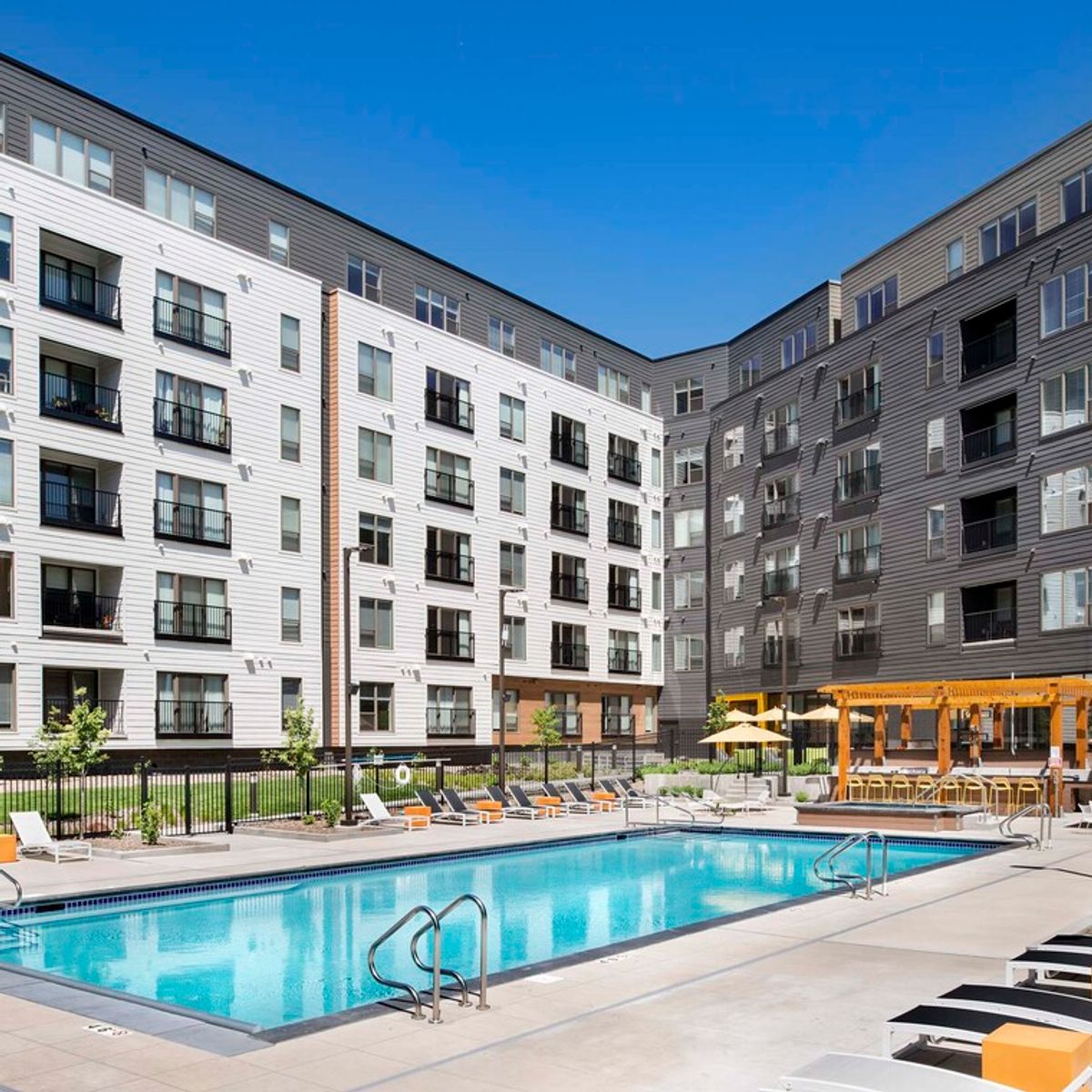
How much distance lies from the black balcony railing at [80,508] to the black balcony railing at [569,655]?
2239cm

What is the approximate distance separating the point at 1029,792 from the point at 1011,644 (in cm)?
1007

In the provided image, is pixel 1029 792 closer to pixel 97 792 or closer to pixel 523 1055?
pixel 97 792

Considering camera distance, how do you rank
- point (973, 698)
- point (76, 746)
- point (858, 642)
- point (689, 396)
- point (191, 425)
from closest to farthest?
point (76, 746) → point (973, 698) → point (191, 425) → point (858, 642) → point (689, 396)

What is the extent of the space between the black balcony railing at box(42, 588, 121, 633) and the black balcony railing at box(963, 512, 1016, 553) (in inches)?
1104

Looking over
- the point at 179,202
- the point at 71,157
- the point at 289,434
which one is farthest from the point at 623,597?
the point at 71,157

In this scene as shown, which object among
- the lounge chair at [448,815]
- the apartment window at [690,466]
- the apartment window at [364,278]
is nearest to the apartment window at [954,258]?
the apartment window at [690,466]

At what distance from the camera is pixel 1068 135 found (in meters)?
40.5

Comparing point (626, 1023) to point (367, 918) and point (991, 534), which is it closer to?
point (367, 918)

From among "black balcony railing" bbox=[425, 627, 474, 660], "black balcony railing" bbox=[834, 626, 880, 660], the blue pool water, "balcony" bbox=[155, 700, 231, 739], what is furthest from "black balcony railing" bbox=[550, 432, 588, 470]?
the blue pool water

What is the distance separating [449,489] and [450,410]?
318cm

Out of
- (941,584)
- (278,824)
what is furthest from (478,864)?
(941,584)

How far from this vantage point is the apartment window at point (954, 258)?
4566cm

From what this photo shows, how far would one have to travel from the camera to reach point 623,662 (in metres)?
59.4

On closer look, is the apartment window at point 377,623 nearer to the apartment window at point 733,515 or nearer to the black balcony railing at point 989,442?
the apartment window at point 733,515
